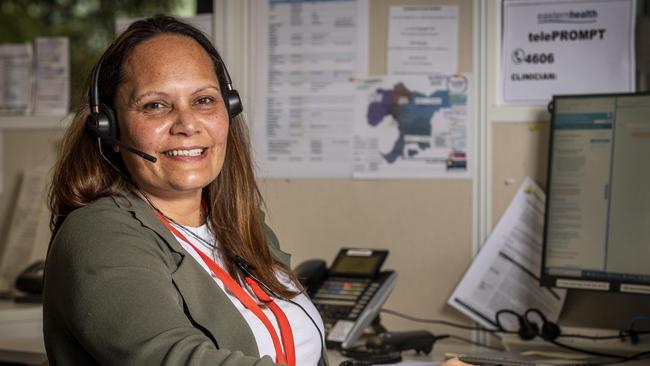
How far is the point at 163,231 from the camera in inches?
45.2

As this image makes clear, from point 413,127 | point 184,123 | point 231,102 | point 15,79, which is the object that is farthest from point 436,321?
point 15,79

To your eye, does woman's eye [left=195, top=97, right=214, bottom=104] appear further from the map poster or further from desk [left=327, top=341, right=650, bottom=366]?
the map poster

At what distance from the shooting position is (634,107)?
1732 mm

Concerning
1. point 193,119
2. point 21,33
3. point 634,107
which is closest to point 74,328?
point 193,119

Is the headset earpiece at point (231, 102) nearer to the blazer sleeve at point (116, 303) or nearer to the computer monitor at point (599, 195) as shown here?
the blazer sleeve at point (116, 303)

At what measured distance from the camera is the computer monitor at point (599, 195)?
5.65 ft

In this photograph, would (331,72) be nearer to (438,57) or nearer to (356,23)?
(356,23)

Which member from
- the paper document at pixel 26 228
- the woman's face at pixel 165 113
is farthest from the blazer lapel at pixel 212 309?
the paper document at pixel 26 228

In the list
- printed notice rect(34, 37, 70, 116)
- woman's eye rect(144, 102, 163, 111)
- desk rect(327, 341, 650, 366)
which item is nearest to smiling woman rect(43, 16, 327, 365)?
woman's eye rect(144, 102, 163, 111)

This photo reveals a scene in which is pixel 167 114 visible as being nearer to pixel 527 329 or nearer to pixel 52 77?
pixel 527 329

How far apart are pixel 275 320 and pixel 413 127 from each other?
85 centimetres

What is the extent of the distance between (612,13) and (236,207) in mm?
969

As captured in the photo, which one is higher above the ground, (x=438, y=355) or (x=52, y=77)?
(x=52, y=77)

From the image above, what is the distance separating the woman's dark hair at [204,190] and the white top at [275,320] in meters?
0.03
